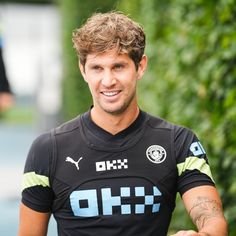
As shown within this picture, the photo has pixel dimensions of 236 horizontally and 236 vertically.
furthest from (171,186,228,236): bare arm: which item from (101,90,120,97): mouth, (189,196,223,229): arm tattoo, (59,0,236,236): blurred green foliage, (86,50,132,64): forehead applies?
(59,0,236,236): blurred green foliage

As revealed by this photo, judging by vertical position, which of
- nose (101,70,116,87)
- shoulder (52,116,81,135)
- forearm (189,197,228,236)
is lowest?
forearm (189,197,228,236)

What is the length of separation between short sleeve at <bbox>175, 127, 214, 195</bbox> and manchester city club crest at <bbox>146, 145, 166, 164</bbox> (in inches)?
2.3

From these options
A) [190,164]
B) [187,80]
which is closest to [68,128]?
[190,164]

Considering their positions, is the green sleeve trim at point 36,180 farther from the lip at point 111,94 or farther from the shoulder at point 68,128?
the lip at point 111,94

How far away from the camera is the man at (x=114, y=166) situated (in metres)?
3.36

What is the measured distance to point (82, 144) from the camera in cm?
347

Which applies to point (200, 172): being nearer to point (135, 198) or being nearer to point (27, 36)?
point (135, 198)

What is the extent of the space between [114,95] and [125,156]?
259 millimetres

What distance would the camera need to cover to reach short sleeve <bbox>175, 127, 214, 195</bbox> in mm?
3365

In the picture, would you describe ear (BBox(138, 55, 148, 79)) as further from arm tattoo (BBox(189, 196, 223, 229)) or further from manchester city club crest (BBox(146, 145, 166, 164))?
arm tattoo (BBox(189, 196, 223, 229))

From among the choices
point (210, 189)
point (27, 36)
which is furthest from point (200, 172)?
point (27, 36)

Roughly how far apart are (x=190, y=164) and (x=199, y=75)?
2.53 meters

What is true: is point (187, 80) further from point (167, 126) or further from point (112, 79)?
point (112, 79)

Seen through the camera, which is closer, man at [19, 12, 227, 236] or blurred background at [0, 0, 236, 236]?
man at [19, 12, 227, 236]
